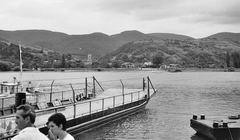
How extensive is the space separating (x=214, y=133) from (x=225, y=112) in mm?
20330

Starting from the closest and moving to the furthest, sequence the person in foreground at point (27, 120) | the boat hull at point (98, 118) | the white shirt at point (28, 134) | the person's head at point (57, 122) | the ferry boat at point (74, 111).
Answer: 1. the white shirt at point (28, 134)
2. the person in foreground at point (27, 120)
3. the person's head at point (57, 122)
4. the ferry boat at point (74, 111)
5. the boat hull at point (98, 118)

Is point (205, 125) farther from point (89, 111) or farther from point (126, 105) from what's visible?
point (126, 105)

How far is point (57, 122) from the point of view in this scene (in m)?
6.41

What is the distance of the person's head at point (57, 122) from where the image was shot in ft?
21.0

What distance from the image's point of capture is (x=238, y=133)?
19141mm

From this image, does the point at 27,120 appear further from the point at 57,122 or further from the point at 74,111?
the point at 74,111

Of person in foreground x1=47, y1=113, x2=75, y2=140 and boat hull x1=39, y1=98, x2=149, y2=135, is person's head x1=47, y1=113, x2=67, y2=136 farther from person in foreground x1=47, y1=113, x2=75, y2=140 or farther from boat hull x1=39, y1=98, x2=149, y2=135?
boat hull x1=39, y1=98, x2=149, y2=135

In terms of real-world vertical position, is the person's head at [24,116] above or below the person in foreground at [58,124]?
above

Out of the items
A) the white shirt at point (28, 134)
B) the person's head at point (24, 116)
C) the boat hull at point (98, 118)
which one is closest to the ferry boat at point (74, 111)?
the boat hull at point (98, 118)

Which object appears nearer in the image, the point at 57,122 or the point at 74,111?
the point at 57,122

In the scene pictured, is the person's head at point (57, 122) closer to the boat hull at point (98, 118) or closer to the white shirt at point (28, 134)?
the white shirt at point (28, 134)

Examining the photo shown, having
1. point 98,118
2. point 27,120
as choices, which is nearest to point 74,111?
point 98,118

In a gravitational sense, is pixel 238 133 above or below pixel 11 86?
below

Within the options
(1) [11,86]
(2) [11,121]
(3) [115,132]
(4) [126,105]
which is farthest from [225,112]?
(2) [11,121]
